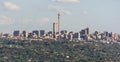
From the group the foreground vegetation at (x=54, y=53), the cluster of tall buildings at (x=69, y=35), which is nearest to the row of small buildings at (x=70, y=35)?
the cluster of tall buildings at (x=69, y=35)

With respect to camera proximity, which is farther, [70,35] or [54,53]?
[70,35]

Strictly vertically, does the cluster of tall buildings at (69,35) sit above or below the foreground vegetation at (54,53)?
above

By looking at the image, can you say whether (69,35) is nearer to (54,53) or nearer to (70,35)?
(70,35)

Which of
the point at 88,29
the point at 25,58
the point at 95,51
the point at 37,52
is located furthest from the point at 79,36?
the point at 25,58

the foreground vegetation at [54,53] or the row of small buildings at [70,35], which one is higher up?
the row of small buildings at [70,35]

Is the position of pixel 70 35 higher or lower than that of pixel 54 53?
higher

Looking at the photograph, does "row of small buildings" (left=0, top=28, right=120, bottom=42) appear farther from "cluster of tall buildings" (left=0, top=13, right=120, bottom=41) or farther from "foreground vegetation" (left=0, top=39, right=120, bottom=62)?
"foreground vegetation" (left=0, top=39, right=120, bottom=62)

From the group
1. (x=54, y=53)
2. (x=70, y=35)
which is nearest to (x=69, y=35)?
(x=70, y=35)

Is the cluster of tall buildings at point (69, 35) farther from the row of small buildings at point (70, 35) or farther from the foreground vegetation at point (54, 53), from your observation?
the foreground vegetation at point (54, 53)

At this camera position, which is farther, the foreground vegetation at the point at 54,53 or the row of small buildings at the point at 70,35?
the row of small buildings at the point at 70,35
